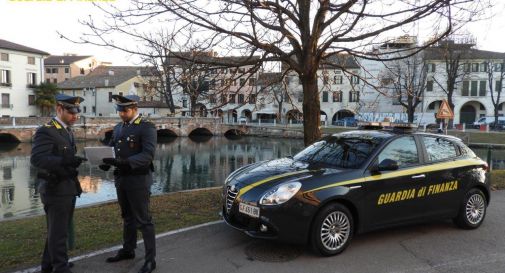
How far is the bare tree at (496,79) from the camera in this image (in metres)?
61.0

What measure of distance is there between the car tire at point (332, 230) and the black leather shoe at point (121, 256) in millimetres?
2279

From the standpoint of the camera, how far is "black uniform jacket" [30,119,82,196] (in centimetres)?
439

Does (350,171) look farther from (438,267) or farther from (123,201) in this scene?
(123,201)

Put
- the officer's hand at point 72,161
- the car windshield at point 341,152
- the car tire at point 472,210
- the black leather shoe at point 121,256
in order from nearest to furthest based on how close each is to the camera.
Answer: the officer's hand at point 72,161
the black leather shoe at point 121,256
the car windshield at point 341,152
the car tire at point 472,210

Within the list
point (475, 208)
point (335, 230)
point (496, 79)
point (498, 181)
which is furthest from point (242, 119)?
point (335, 230)

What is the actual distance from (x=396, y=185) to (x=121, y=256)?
3.81 metres

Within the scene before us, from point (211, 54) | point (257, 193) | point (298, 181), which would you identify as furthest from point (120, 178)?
point (211, 54)

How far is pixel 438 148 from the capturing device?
6.78m

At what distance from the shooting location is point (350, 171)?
5770mm

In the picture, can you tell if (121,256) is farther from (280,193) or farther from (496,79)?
(496,79)

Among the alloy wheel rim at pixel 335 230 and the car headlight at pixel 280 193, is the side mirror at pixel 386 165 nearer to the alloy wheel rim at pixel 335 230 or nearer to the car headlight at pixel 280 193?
the alloy wheel rim at pixel 335 230

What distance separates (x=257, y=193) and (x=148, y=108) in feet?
236

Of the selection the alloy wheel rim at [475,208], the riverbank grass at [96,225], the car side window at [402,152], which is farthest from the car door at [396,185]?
the riverbank grass at [96,225]

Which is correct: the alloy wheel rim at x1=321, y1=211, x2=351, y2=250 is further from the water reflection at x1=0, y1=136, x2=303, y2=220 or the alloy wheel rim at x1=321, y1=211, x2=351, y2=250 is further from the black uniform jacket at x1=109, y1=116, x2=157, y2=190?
the water reflection at x1=0, y1=136, x2=303, y2=220
